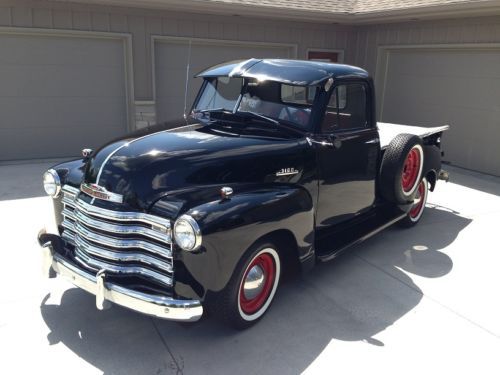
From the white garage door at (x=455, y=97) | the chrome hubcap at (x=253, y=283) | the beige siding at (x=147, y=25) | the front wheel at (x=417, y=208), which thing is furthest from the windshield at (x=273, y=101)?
the white garage door at (x=455, y=97)

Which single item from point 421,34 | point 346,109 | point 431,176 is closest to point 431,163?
point 431,176

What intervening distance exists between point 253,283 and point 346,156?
1661mm

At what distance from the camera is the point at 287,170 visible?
3699 millimetres

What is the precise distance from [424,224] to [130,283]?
4.32m

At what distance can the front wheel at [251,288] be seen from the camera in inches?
122

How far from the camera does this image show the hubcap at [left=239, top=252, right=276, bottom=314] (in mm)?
3336

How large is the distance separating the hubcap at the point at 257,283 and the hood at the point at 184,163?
0.62 m

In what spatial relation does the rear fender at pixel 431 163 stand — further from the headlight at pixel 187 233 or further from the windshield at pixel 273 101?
the headlight at pixel 187 233

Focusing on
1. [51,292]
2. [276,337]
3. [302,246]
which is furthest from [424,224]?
[51,292]

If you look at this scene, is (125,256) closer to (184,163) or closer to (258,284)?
(184,163)

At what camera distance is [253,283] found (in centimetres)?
339

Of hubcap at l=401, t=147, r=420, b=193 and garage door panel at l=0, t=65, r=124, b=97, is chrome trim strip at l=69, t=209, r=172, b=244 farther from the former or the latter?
garage door panel at l=0, t=65, r=124, b=97

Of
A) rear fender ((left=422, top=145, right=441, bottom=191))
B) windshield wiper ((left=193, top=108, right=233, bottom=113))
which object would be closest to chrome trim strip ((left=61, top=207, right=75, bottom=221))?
windshield wiper ((left=193, top=108, right=233, bottom=113))

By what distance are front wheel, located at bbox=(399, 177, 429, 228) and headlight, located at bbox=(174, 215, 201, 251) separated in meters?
3.70
